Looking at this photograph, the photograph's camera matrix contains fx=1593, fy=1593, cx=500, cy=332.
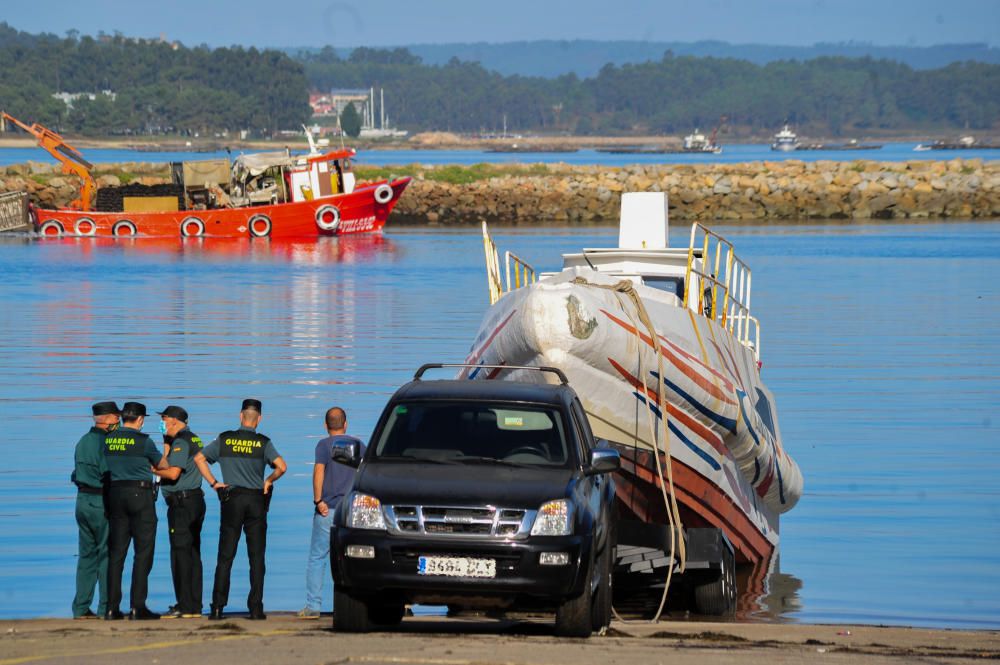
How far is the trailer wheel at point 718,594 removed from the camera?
13266mm

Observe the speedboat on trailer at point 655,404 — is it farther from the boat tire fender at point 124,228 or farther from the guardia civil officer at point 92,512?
the boat tire fender at point 124,228

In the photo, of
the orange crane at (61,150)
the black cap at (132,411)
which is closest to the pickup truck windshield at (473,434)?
the black cap at (132,411)

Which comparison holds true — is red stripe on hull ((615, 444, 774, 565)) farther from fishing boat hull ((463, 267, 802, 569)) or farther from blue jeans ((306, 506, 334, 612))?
blue jeans ((306, 506, 334, 612))

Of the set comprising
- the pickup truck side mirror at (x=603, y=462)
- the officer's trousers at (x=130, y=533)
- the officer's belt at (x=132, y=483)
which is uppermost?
the pickup truck side mirror at (x=603, y=462)

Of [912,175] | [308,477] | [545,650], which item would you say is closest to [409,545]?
[545,650]

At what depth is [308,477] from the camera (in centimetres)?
1900

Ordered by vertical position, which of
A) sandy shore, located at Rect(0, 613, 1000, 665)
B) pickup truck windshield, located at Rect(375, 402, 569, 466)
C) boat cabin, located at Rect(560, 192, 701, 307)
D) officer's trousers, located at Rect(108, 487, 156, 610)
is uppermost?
boat cabin, located at Rect(560, 192, 701, 307)

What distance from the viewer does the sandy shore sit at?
9.71m

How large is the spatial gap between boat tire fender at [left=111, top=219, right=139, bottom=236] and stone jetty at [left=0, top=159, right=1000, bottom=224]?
14341mm

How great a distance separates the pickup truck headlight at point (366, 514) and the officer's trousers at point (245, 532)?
1.58 m

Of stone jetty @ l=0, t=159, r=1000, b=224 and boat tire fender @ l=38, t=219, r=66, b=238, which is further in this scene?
stone jetty @ l=0, t=159, r=1000, b=224

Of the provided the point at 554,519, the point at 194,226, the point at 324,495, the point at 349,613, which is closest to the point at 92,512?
the point at 324,495

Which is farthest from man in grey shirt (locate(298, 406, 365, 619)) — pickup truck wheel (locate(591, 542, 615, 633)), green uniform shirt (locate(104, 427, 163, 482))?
pickup truck wheel (locate(591, 542, 615, 633))

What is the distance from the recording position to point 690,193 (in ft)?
267
